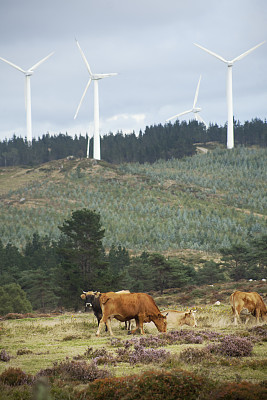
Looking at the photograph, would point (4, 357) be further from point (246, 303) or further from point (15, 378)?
point (246, 303)

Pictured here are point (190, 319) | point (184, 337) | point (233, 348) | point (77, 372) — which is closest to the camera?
point (77, 372)

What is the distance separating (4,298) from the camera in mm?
41750

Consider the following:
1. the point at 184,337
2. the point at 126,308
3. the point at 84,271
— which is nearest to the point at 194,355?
the point at 184,337

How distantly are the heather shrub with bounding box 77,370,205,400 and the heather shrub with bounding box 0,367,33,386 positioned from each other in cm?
158

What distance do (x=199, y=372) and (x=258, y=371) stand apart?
4.33 ft

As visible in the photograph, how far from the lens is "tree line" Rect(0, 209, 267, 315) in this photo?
1550 inches

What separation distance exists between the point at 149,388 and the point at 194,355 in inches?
133

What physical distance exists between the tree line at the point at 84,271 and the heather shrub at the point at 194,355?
86.3 feet

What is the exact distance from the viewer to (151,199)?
12594 centimetres

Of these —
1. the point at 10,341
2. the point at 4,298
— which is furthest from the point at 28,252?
the point at 10,341

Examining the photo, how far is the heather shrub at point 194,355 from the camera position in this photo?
11.7 metres

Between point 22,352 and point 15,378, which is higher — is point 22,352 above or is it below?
below

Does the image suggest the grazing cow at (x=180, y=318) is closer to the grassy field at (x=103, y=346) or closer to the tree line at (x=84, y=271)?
the grassy field at (x=103, y=346)

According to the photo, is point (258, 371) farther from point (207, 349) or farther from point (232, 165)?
point (232, 165)
